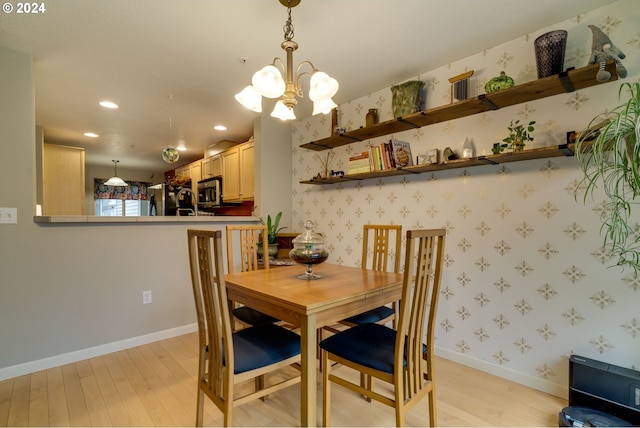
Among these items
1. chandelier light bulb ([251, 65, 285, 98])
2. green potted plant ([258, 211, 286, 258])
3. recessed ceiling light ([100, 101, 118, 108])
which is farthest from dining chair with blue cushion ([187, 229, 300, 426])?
recessed ceiling light ([100, 101, 118, 108])

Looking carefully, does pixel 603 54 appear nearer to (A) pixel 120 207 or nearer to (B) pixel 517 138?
(B) pixel 517 138

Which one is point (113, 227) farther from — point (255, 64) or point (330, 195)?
point (330, 195)

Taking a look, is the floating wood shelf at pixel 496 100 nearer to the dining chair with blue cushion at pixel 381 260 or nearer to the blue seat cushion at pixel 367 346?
the dining chair with blue cushion at pixel 381 260

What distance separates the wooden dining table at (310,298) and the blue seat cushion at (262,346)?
0.48 ft

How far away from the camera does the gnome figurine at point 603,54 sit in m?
1.53

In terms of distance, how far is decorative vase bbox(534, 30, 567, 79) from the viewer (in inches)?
67.2

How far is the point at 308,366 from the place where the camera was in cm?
130

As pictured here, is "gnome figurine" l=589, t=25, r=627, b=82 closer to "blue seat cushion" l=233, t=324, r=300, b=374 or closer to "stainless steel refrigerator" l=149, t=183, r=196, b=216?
"blue seat cushion" l=233, t=324, r=300, b=374

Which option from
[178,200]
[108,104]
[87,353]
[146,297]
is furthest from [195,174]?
[87,353]

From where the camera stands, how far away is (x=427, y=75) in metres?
2.47

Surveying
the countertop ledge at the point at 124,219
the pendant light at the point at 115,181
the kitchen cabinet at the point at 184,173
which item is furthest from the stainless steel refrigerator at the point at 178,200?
the countertop ledge at the point at 124,219

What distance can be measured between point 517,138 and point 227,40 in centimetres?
201

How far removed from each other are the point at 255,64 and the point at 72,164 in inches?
144

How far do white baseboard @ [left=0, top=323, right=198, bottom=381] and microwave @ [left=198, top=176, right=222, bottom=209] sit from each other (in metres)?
1.98
